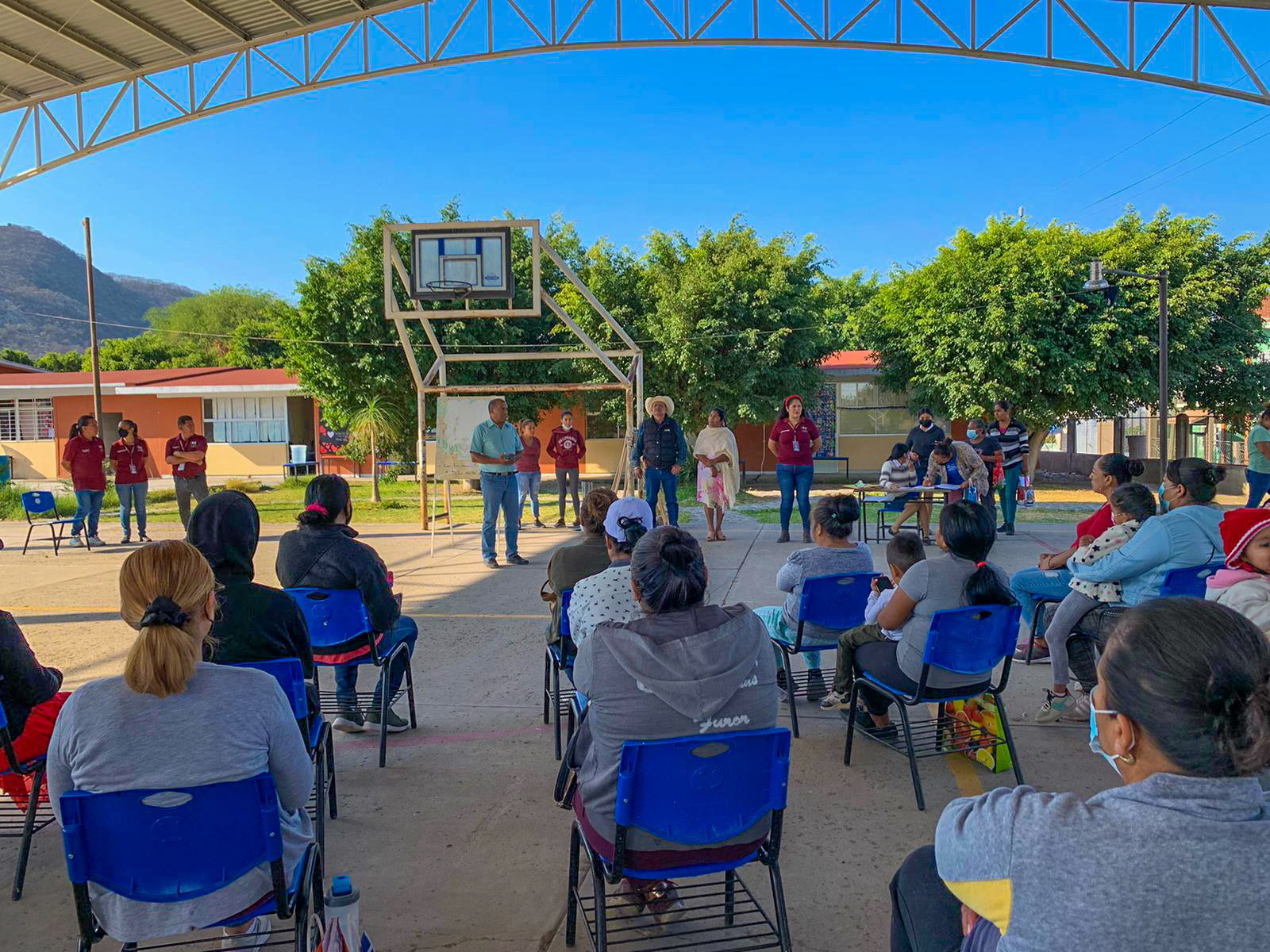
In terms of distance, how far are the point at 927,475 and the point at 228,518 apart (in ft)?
27.9

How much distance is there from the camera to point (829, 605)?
4.48 m

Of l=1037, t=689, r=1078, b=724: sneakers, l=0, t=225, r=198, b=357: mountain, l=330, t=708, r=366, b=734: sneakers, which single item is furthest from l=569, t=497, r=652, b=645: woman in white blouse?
l=0, t=225, r=198, b=357: mountain

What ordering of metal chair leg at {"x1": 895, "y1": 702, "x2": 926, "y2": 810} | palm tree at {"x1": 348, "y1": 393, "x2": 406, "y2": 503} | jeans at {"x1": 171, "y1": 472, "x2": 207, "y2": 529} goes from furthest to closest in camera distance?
1. palm tree at {"x1": 348, "y1": 393, "x2": 406, "y2": 503}
2. jeans at {"x1": 171, "y1": 472, "x2": 207, "y2": 529}
3. metal chair leg at {"x1": 895, "y1": 702, "x2": 926, "y2": 810}

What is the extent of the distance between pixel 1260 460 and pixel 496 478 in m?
9.72

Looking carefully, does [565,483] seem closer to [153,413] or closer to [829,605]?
[829,605]

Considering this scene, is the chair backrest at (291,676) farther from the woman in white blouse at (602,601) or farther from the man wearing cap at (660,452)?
the man wearing cap at (660,452)

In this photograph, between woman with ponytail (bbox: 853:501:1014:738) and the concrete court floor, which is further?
woman with ponytail (bbox: 853:501:1014:738)

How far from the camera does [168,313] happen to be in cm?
8100

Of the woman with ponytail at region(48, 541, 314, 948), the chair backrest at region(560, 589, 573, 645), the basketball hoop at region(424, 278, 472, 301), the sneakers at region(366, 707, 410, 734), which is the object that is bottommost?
the sneakers at region(366, 707, 410, 734)

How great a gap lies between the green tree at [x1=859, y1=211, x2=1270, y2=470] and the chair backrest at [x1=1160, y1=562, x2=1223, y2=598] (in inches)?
558

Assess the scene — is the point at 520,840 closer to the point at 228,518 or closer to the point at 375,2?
the point at 228,518

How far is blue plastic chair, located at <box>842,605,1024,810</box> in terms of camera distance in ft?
11.7

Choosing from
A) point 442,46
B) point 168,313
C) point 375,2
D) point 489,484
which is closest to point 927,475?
point 489,484

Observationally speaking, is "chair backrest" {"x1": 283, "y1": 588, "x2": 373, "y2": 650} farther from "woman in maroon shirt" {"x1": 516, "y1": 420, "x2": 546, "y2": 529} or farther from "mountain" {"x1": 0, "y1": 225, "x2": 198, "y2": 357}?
"mountain" {"x1": 0, "y1": 225, "x2": 198, "y2": 357}
